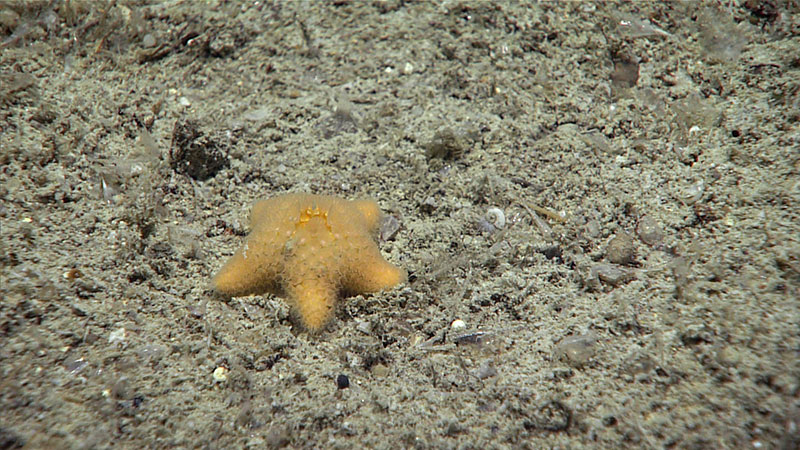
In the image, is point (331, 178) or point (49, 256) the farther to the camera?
point (331, 178)

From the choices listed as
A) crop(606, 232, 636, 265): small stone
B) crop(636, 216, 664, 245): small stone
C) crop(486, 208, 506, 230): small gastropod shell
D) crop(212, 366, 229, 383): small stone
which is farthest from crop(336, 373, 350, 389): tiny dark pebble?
crop(636, 216, 664, 245): small stone

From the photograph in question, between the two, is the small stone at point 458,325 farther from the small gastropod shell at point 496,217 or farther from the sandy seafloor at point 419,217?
the small gastropod shell at point 496,217

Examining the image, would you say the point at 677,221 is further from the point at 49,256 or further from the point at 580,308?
the point at 49,256

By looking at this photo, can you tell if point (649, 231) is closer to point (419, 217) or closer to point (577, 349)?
point (577, 349)

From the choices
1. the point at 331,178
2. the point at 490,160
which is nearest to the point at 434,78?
the point at 490,160

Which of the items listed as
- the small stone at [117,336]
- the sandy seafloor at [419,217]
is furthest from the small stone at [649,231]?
the small stone at [117,336]

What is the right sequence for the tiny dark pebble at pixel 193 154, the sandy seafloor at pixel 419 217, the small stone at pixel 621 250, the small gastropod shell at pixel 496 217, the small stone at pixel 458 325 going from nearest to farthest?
the sandy seafloor at pixel 419 217 < the small stone at pixel 458 325 < the small stone at pixel 621 250 < the small gastropod shell at pixel 496 217 < the tiny dark pebble at pixel 193 154
